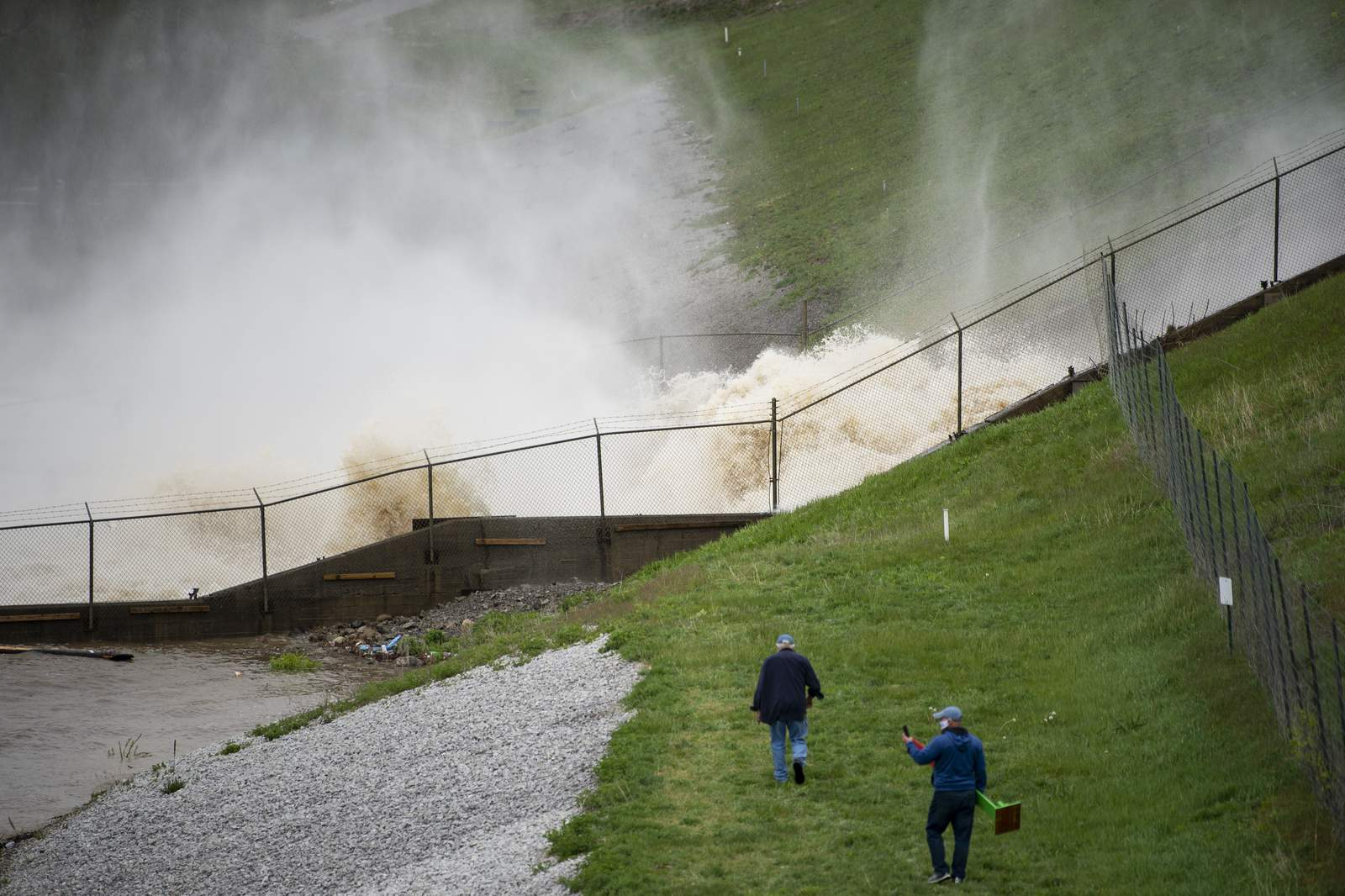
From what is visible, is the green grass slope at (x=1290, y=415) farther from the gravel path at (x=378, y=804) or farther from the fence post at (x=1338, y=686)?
the gravel path at (x=378, y=804)

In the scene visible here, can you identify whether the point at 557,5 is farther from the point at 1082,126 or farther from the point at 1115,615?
the point at 1115,615

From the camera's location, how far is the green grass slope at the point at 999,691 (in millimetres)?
10344

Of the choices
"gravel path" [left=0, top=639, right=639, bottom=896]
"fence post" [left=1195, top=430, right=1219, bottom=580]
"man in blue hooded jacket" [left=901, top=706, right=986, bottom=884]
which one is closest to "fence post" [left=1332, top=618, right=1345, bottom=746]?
"man in blue hooded jacket" [left=901, top=706, right=986, bottom=884]

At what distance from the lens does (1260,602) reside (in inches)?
459

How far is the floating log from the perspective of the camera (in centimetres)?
2427

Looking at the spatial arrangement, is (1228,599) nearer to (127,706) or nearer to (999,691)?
(999,691)

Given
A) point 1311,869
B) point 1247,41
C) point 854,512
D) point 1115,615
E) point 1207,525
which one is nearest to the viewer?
point 1311,869

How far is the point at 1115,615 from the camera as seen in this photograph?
1573 centimetres

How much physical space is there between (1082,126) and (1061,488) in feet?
108

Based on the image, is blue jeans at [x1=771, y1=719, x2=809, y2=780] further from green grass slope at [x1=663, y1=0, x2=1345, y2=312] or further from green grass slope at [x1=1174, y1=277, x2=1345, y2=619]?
green grass slope at [x1=663, y1=0, x2=1345, y2=312]

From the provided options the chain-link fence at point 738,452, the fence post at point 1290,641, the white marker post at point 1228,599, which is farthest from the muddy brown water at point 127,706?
the fence post at point 1290,641

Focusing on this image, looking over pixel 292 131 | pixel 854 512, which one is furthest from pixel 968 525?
pixel 292 131

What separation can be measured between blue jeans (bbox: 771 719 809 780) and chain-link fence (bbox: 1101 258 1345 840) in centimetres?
399

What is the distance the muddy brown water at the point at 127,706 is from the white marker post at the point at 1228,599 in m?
13.1
